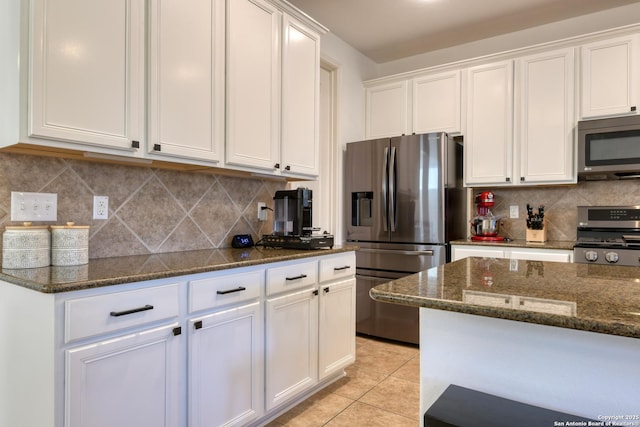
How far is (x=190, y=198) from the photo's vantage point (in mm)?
2307

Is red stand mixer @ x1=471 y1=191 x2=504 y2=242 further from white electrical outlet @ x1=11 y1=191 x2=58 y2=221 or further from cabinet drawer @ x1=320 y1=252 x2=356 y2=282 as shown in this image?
white electrical outlet @ x1=11 y1=191 x2=58 y2=221

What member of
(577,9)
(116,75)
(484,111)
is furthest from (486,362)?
(577,9)

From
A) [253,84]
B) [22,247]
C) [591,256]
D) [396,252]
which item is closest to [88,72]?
[22,247]

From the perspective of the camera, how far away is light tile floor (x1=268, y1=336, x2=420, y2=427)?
2.09 m

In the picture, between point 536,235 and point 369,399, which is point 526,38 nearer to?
point 536,235

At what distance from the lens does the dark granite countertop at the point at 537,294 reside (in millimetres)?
842

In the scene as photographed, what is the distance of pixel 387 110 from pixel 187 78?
2.35 meters

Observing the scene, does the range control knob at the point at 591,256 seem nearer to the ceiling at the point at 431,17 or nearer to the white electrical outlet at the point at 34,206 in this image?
the ceiling at the point at 431,17

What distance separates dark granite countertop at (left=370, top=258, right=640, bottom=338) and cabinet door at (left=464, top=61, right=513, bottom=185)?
A: 191 centimetres

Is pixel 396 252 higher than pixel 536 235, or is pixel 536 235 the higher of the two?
pixel 536 235

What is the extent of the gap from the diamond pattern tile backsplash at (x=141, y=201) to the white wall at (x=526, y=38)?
2.46 metres

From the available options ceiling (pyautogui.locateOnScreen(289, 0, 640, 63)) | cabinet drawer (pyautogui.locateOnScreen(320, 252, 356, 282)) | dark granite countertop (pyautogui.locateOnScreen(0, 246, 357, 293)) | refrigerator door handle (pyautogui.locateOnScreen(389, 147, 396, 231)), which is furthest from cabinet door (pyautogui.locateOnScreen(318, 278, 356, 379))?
ceiling (pyautogui.locateOnScreen(289, 0, 640, 63))

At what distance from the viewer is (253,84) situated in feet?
7.46

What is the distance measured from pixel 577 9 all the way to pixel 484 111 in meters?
1.09
